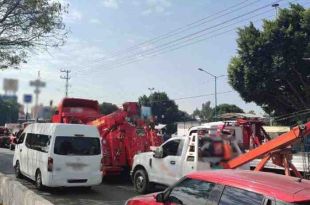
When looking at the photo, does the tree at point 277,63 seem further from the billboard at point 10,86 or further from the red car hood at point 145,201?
the billboard at point 10,86

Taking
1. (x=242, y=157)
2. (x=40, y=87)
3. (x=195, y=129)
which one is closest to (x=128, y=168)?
(x=195, y=129)

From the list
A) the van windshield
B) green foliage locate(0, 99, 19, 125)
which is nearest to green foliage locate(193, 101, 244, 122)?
the van windshield

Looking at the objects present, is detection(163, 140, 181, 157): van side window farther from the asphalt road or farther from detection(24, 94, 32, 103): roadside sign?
detection(24, 94, 32, 103): roadside sign

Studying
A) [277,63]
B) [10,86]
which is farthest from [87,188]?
[277,63]

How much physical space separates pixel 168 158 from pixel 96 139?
252cm

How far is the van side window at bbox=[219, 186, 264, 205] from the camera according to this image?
5719mm

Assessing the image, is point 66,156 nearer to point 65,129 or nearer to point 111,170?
point 65,129

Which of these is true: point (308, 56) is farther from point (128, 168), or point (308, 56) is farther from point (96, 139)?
point (96, 139)

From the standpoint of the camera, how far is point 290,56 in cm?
3631

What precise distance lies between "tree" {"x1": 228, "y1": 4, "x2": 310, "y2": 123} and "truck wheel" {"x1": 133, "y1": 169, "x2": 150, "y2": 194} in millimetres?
23085

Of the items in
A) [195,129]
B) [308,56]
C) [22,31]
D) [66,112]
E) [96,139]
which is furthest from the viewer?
[308,56]

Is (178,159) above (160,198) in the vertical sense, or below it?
above

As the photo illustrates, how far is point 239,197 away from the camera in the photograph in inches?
234

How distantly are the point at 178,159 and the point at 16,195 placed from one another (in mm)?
5289
